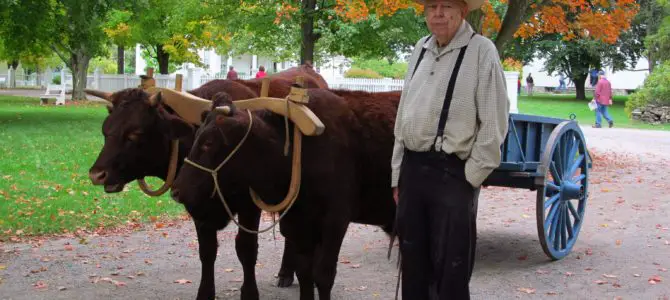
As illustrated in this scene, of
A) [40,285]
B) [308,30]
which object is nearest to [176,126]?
[40,285]

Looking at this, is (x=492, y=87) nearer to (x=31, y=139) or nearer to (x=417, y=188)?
(x=417, y=188)

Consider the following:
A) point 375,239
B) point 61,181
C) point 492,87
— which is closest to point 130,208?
point 61,181

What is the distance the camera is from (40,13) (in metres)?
22.3

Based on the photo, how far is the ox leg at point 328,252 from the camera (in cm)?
548

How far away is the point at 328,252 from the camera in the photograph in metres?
5.52

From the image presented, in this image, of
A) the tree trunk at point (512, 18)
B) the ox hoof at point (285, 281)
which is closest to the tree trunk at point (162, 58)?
the tree trunk at point (512, 18)

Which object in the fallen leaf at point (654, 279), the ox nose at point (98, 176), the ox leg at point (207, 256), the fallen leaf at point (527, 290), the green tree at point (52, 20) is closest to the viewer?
the ox nose at point (98, 176)

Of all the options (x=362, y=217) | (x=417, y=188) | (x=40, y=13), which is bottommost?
(x=362, y=217)

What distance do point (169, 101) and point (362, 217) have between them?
1.75m

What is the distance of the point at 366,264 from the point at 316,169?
9.23 ft

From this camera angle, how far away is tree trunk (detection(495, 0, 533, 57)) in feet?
49.7

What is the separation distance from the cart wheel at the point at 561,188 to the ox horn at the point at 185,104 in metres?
3.55

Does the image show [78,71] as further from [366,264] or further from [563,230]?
[563,230]

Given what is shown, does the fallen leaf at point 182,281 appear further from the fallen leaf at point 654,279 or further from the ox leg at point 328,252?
the fallen leaf at point 654,279
